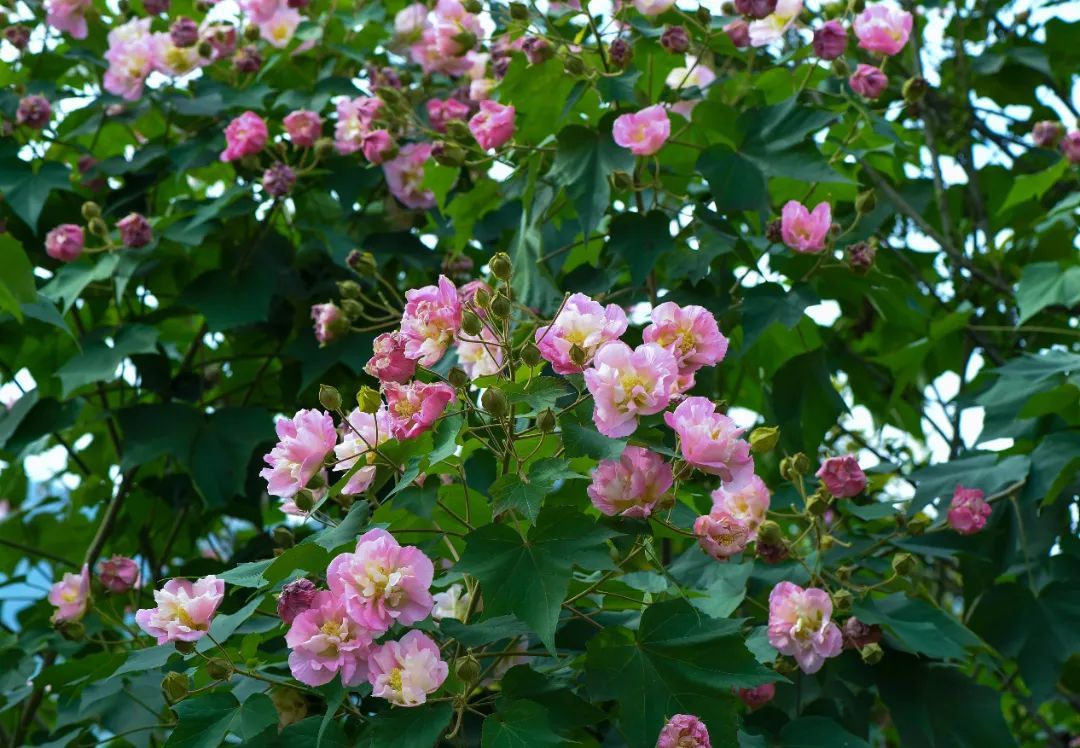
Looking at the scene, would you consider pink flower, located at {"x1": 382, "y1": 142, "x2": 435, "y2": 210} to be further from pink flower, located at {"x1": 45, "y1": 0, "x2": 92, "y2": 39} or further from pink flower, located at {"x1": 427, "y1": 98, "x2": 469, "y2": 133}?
pink flower, located at {"x1": 45, "y1": 0, "x2": 92, "y2": 39}

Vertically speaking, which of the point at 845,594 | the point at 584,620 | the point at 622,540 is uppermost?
the point at 622,540

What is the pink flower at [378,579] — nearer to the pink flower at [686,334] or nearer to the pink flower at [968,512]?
the pink flower at [686,334]

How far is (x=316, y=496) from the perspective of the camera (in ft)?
4.91

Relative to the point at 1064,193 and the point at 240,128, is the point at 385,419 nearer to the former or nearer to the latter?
the point at 240,128

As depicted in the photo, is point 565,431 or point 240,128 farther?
point 240,128

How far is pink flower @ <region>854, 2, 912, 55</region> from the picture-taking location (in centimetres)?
221

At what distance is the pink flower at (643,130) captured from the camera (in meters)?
1.95

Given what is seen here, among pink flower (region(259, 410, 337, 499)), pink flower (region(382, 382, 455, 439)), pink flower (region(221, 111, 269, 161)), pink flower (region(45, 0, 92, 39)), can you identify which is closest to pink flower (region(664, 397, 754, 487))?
pink flower (region(382, 382, 455, 439))

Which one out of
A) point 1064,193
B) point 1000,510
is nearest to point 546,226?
point 1000,510

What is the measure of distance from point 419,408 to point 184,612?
33cm

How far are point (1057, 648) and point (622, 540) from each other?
1.00 m

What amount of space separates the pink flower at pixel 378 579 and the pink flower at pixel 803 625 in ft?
1.89

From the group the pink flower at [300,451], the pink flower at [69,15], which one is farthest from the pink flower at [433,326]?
the pink flower at [69,15]

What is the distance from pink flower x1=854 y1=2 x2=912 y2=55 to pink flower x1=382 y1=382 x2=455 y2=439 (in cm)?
123
